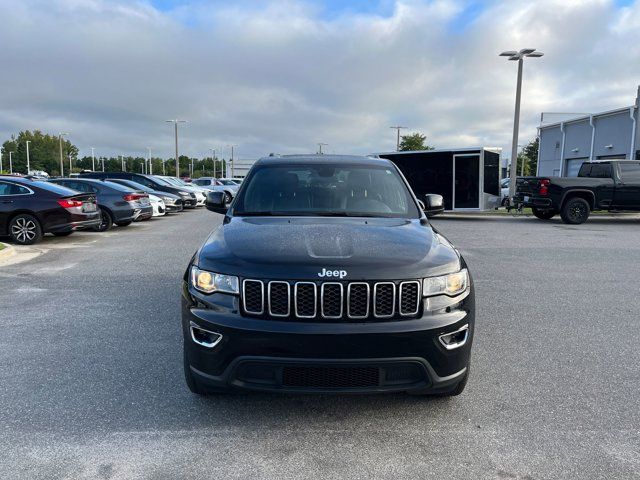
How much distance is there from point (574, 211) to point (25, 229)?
52.5ft

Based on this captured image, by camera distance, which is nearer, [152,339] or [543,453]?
[543,453]

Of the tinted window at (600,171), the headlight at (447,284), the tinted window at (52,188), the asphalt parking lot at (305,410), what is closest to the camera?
the asphalt parking lot at (305,410)

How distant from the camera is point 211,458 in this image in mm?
2830

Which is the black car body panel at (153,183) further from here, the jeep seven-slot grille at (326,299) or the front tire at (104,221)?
the jeep seven-slot grille at (326,299)

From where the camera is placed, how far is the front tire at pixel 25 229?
10984 millimetres

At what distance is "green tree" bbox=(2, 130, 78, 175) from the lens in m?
127

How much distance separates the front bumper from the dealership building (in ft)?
98.2

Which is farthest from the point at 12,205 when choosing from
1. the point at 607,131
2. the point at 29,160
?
the point at 29,160

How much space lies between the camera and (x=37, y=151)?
416 feet

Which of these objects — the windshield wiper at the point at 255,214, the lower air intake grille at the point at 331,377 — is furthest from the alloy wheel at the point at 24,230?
the lower air intake grille at the point at 331,377

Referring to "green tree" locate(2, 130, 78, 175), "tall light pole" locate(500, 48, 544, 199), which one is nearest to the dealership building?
"tall light pole" locate(500, 48, 544, 199)

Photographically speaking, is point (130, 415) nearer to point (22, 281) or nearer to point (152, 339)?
point (152, 339)

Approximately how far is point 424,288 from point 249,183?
2278mm

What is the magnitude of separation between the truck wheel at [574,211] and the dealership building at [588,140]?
1397 centimetres
